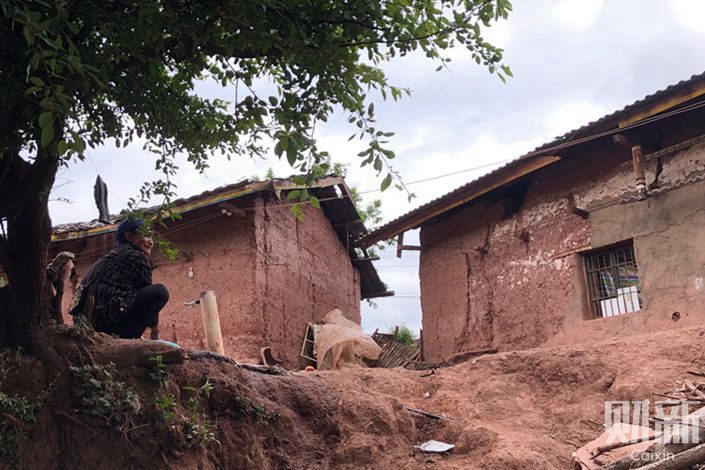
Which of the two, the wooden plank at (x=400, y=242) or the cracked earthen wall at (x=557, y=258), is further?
the wooden plank at (x=400, y=242)

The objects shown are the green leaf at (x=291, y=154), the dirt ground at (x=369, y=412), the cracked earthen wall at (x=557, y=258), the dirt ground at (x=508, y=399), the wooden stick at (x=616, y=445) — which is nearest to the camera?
the green leaf at (x=291, y=154)

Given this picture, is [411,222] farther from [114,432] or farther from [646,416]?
[114,432]

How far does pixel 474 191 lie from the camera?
10.9 m

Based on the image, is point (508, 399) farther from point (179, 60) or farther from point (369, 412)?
point (179, 60)

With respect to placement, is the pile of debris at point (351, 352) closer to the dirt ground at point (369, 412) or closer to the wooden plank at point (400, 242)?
the wooden plank at point (400, 242)

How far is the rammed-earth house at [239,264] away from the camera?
11.1 meters

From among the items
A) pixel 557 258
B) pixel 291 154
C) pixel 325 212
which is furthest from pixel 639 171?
pixel 325 212

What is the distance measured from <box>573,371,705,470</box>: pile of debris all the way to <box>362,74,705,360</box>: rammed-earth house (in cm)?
290

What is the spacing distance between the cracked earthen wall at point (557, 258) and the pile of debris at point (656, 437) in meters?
2.90

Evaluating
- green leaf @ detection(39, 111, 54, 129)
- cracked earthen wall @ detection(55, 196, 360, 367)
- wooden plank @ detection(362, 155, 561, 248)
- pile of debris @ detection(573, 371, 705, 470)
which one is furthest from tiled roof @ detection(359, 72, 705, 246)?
green leaf @ detection(39, 111, 54, 129)

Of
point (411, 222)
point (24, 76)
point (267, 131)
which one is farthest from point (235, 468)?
point (411, 222)

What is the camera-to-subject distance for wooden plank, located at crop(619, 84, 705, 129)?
8.46 m

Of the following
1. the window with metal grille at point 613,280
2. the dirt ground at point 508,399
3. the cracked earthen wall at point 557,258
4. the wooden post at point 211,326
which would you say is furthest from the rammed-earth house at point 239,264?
the window with metal grille at point 613,280

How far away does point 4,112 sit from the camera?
14.6ft
